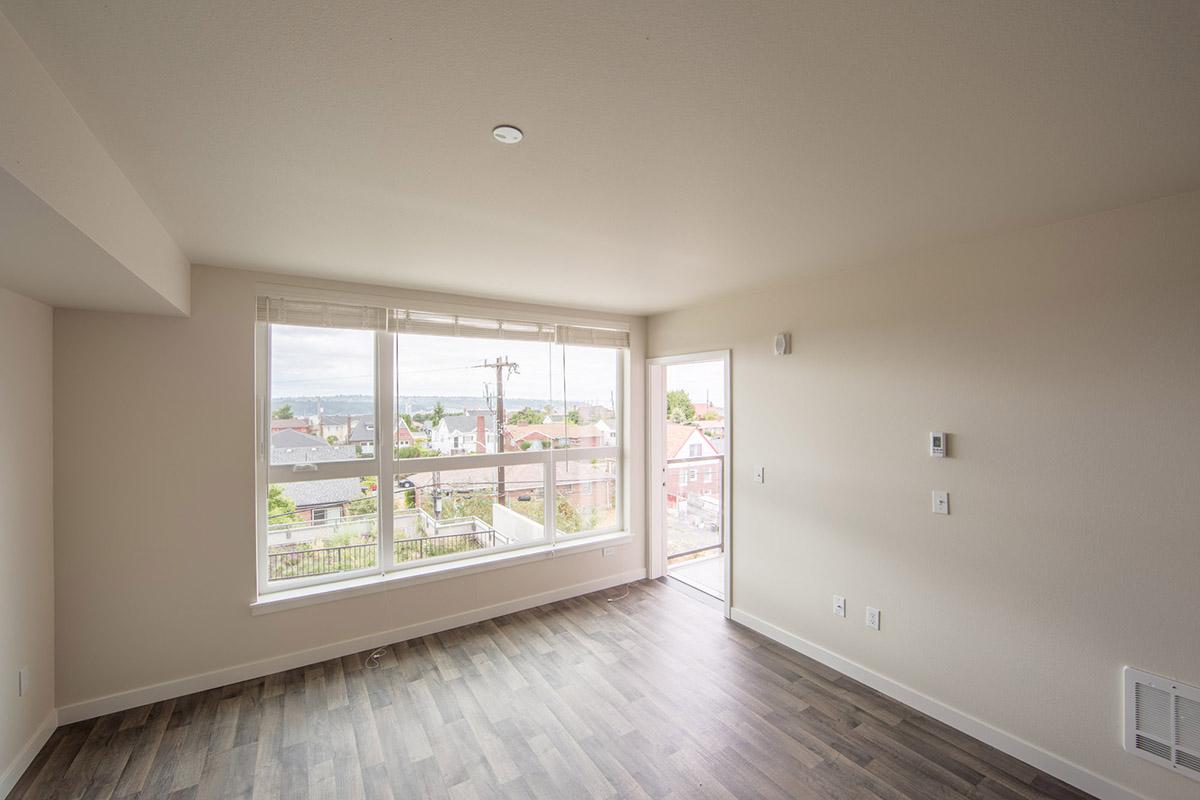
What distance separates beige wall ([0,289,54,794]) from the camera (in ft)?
6.65

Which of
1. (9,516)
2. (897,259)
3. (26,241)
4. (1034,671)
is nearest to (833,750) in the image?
(1034,671)

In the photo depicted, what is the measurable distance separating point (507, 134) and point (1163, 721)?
3212mm

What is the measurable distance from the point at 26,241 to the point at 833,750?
359 centimetres

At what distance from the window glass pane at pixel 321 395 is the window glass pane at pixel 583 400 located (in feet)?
4.35

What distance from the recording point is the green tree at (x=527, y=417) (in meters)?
3.96

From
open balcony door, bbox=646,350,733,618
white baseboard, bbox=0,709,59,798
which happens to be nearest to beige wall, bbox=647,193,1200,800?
open balcony door, bbox=646,350,733,618

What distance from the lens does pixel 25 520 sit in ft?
7.18

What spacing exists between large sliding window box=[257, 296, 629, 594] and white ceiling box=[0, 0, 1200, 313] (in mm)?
1075

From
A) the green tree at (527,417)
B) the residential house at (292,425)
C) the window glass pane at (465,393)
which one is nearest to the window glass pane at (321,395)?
the residential house at (292,425)

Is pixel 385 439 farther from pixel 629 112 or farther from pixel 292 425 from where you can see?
pixel 629 112

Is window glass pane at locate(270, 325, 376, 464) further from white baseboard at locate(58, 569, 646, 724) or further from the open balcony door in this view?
the open balcony door

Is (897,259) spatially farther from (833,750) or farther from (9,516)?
(9,516)

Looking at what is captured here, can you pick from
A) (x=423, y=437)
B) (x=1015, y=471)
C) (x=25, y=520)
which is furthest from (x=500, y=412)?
(x=1015, y=471)

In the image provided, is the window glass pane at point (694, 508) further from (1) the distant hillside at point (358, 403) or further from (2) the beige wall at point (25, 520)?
(2) the beige wall at point (25, 520)
